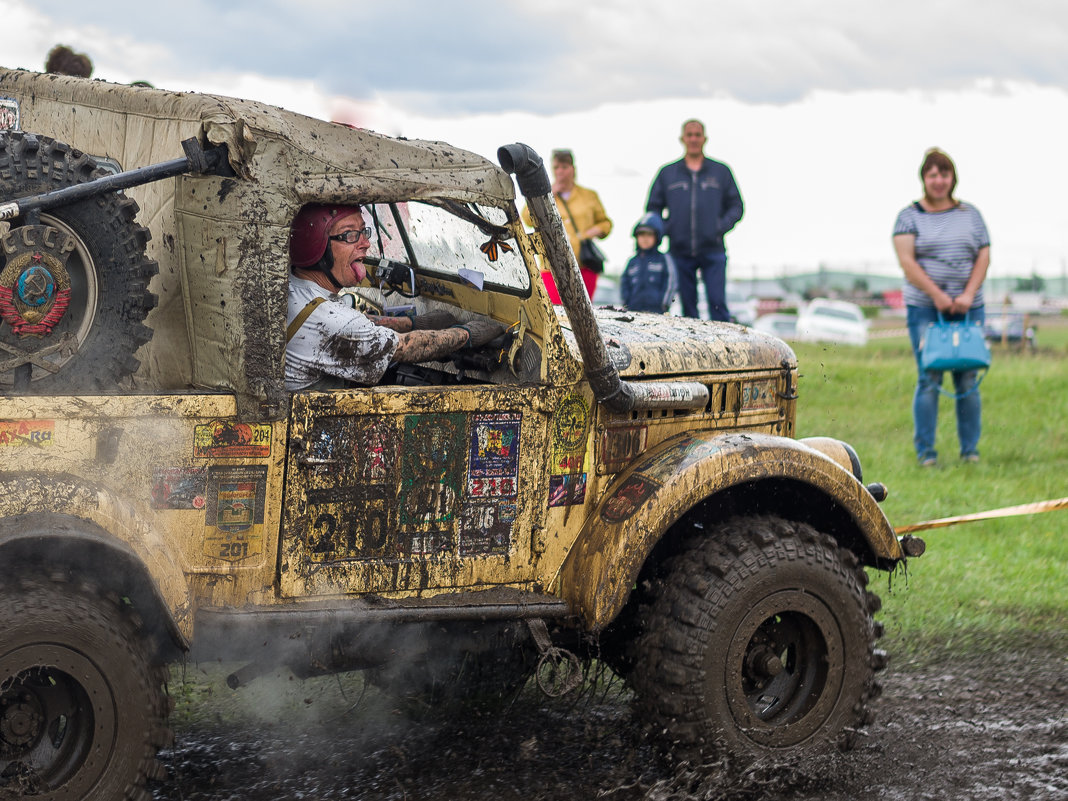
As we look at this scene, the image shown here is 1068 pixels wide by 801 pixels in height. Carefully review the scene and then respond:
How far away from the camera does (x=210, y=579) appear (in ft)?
12.4

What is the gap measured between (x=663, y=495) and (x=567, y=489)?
0.32 meters

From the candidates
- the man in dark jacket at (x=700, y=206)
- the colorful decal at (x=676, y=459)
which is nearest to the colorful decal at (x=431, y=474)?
the colorful decal at (x=676, y=459)

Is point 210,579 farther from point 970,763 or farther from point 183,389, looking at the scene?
point 970,763

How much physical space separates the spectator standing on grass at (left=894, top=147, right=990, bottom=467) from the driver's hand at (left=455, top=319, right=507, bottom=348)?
610 centimetres

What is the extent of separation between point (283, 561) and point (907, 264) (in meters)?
7.17

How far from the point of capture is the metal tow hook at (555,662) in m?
4.19

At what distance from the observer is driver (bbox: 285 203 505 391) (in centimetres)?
398

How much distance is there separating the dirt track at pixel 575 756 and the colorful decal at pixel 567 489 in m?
0.89

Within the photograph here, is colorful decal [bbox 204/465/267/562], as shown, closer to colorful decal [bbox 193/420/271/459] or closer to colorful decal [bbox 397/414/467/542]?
colorful decal [bbox 193/420/271/459]

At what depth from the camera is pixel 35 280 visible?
3.45 meters

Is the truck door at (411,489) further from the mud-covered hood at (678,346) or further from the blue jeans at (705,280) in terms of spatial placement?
the blue jeans at (705,280)

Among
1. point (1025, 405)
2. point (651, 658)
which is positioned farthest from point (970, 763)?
point (1025, 405)

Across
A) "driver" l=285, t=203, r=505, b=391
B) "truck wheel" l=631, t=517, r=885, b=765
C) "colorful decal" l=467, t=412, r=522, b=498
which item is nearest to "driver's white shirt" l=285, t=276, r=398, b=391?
"driver" l=285, t=203, r=505, b=391

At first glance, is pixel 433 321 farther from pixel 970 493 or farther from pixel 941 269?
pixel 941 269
